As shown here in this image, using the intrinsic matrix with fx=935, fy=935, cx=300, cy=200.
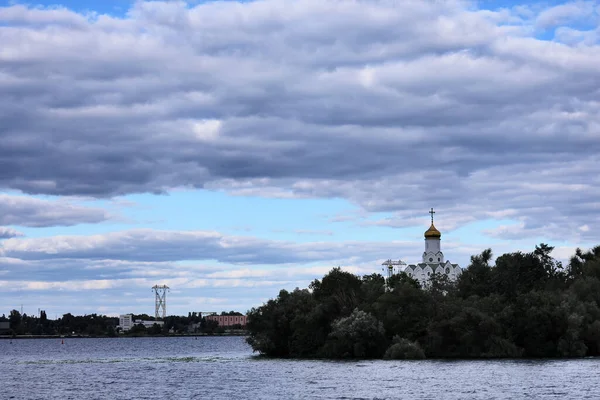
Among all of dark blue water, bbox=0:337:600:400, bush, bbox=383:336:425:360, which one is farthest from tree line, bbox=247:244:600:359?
dark blue water, bbox=0:337:600:400

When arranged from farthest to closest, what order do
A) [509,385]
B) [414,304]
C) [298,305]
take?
1. [298,305]
2. [414,304]
3. [509,385]

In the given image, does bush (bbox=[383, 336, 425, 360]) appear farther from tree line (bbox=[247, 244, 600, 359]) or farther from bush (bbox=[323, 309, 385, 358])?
bush (bbox=[323, 309, 385, 358])

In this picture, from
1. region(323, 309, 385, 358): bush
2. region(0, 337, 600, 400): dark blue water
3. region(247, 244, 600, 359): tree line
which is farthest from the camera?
region(323, 309, 385, 358): bush

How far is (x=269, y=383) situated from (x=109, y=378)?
2344 centimetres

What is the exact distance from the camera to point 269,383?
8719 cm

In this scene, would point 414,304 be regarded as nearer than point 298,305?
Yes

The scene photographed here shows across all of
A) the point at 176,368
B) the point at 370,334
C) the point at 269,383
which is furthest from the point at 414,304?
the point at 269,383

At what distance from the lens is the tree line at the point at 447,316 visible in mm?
113625

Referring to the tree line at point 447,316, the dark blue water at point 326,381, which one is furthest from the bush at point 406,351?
the dark blue water at point 326,381

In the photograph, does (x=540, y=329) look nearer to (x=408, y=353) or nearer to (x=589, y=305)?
(x=589, y=305)

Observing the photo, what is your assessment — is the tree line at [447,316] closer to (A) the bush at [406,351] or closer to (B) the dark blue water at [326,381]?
(A) the bush at [406,351]

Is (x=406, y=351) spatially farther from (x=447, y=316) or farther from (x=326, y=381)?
(x=326, y=381)

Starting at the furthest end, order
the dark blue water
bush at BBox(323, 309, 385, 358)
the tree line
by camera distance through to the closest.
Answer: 1. bush at BBox(323, 309, 385, 358)
2. the tree line
3. the dark blue water

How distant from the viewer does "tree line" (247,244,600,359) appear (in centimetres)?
11362
